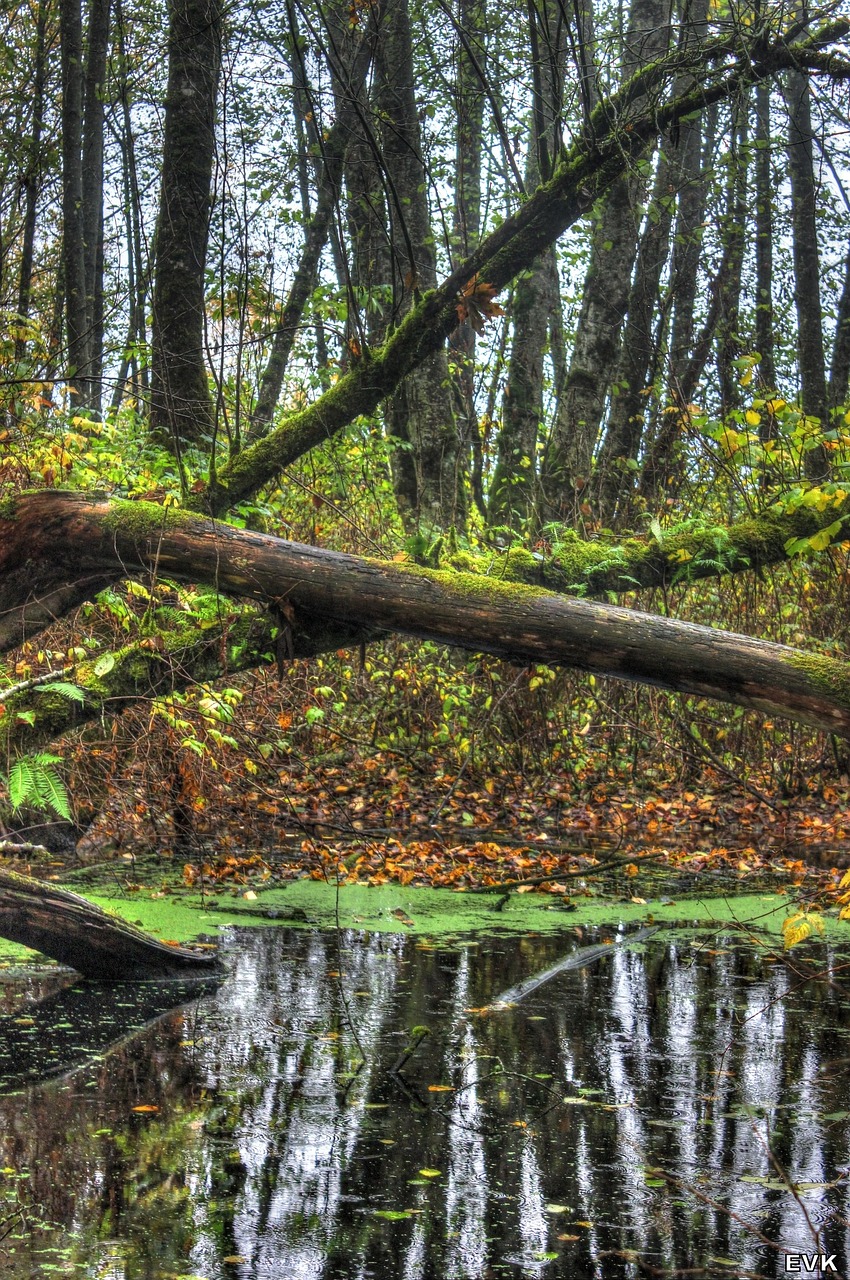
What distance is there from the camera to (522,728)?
1138 centimetres

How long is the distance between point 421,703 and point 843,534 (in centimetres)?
462

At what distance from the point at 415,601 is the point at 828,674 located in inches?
76.2

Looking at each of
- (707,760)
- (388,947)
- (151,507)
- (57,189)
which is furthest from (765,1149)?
A: (57,189)

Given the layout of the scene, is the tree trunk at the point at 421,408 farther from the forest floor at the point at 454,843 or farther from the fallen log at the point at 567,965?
the fallen log at the point at 567,965

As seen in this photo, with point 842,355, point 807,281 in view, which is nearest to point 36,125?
point 807,281

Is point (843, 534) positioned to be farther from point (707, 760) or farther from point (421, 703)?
point (421, 703)

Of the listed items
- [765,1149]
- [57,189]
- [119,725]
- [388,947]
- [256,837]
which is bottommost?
[765,1149]

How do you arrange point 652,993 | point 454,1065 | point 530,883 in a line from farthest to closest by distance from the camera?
point 530,883 < point 652,993 < point 454,1065

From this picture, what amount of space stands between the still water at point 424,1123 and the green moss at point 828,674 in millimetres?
1469

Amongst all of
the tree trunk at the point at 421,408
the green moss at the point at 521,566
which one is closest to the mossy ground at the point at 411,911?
the green moss at the point at 521,566

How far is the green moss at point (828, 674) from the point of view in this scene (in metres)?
5.21

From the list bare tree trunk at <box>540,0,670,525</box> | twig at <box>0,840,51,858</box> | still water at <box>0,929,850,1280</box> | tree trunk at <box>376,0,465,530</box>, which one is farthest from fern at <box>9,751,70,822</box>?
bare tree trunk at <box>540,0,670,525</box>

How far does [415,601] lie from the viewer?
599 centimetres

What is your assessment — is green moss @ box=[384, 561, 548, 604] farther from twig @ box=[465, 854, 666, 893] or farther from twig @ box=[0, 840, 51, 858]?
twig @ box=[0, 840, 51, 858]
